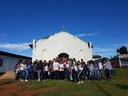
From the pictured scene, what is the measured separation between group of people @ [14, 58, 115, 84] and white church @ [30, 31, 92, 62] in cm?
766

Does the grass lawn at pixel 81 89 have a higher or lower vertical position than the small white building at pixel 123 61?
lower

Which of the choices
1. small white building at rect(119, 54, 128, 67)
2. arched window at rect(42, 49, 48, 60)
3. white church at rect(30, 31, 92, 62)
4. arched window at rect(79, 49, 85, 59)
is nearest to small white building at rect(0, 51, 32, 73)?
white church at rect(30, 31, 92, 62)

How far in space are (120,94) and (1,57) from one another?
85.3 feet

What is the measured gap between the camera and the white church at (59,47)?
22.8 m

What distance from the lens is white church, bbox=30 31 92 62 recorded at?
22828 millimetres

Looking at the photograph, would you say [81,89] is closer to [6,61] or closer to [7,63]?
[6,61]

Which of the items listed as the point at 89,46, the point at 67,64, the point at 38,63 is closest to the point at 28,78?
the point at 38,63

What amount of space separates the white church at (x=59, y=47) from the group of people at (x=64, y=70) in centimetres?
766

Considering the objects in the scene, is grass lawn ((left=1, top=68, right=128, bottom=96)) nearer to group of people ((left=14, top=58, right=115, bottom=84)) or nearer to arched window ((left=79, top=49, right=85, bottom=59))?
group of people ((left=14, top=58, right=115, bottom=84))

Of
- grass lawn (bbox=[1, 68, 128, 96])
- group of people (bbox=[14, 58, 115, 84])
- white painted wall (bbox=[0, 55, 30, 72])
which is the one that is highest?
white painted wall (bbox=[0, 55, 30, 72])

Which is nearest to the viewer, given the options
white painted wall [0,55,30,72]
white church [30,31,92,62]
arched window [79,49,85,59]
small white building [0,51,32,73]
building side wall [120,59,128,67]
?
white church [30,31,92,62]

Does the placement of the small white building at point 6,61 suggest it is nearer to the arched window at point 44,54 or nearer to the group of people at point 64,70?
the arched window at point 44,54

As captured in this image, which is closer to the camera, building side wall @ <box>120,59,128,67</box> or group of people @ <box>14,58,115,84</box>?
group of people @ <box>14,58,115,84</box>

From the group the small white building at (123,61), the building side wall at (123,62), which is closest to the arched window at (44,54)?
the small white building at (123,61)
